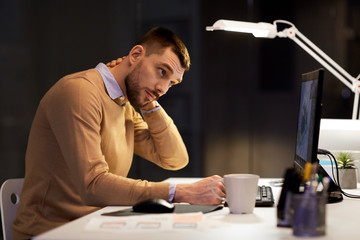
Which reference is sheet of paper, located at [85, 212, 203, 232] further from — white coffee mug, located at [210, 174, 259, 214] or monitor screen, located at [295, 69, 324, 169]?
monitor screen, located at [295, 69, 324, 169]

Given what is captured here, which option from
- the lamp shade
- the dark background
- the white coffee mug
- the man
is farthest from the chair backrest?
the dark background

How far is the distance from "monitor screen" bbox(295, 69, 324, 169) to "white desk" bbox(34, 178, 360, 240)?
0.21 metres

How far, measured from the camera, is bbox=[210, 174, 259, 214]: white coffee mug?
146cm

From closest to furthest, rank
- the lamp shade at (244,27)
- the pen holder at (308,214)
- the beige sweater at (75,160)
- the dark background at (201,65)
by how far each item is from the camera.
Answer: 1. the pen holder at (308,214)
2. the beige sweater at (75,160)
3. the lamp shade at (244,27)
4. the dark background at (201,65)

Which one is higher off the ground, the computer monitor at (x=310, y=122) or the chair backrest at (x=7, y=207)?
the computer monitor at (x=310, y=122)

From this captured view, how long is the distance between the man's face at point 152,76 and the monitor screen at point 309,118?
19.8 inches

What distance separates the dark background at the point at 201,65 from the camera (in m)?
3.60

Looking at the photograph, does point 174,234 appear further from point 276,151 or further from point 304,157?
point 276,151

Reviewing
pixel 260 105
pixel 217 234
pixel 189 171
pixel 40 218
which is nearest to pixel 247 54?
pixel 260 105

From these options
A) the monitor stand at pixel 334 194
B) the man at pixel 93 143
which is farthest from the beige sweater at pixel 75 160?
the monitor stand at pixel 334 194

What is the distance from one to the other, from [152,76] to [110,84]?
0.16 m

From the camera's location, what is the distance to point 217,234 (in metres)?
1.24

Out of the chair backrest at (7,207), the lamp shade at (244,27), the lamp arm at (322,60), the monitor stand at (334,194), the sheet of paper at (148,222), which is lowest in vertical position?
the chair backrest at (7,207)

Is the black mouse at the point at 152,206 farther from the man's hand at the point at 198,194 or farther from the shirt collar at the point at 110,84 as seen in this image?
the shirt collar at the point at 110,84
